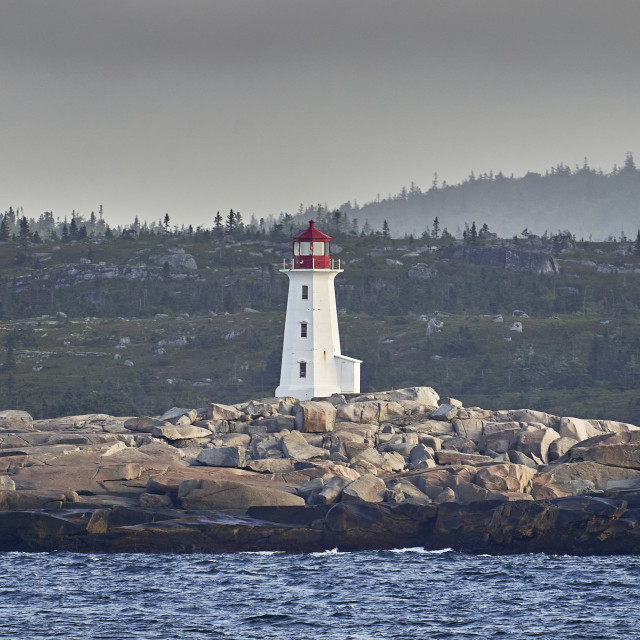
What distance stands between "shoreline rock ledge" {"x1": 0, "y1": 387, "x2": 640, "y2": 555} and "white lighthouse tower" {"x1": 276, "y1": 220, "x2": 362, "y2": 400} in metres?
6.51

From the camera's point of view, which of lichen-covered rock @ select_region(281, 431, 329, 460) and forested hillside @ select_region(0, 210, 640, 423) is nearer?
lichen-covered rock @ select_region(281, 431, 329, 460)

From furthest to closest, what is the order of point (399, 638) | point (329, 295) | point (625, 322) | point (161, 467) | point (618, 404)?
point (625, 322)
point (618, 404)
point (329, 295)
point (161, 467)
point (399, 638)

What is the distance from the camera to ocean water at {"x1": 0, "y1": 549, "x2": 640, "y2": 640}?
35.3 meters

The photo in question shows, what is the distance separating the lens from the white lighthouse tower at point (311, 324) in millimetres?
59812

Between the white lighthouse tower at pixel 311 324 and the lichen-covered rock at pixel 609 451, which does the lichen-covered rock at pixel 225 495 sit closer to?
the lichen-covered rock at pixel 609 451

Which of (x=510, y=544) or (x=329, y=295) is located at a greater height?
(x=329, y=295)

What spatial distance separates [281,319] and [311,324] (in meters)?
56.4

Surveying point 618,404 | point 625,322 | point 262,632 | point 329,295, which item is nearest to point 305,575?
point 262,632

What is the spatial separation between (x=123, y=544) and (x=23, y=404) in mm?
49448

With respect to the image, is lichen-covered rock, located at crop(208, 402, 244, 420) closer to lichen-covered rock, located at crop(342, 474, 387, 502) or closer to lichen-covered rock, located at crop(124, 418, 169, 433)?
lichen-covered rock, located at crop(124, 418, 169, 433)

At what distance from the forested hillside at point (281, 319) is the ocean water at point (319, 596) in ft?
132

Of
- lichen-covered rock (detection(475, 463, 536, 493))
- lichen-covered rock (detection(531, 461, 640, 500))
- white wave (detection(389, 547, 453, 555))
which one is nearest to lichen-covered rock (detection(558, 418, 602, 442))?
lichen-covered rock (detection(531, 461, 640, 500))

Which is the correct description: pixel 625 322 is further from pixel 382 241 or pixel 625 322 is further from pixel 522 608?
pixel 522 608

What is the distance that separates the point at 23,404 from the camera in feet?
294
